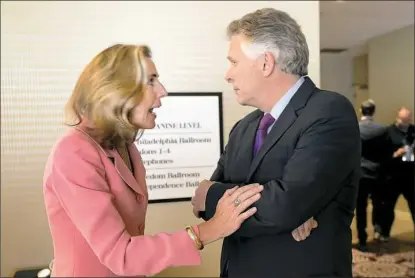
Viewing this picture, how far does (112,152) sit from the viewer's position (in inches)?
40.9

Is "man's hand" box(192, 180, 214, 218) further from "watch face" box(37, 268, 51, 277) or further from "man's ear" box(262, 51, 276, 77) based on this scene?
"watch face" box(37, 268, 51, 277)

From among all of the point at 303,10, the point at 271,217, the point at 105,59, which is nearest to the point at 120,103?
the point at 105,59

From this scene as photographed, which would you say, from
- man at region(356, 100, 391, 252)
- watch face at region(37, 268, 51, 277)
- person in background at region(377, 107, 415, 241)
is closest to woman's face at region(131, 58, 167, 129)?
watch face at region(37, 268, 51, 277)

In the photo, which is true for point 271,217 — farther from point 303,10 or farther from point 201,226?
point 303,10

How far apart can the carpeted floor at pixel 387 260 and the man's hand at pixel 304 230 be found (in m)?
2.93

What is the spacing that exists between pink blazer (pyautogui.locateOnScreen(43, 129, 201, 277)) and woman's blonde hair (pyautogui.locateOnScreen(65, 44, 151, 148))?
48 mm

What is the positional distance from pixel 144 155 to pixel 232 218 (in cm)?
163

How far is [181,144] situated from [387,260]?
106 inches

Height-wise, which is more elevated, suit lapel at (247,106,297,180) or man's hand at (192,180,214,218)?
suit lapel at (247,106,297,180)

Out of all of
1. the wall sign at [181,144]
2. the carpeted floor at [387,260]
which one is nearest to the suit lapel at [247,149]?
the wall sign at [181,144]

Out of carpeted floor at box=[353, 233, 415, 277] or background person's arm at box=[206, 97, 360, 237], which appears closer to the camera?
background person's arm at box=[206, 97, 360, 237]

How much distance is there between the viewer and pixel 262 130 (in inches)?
51.7

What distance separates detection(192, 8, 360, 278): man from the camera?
3.59 feet

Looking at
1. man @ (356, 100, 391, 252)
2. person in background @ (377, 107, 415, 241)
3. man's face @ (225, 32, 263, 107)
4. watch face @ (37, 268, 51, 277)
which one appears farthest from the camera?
person in background @ (377, 107, 415, 241)
